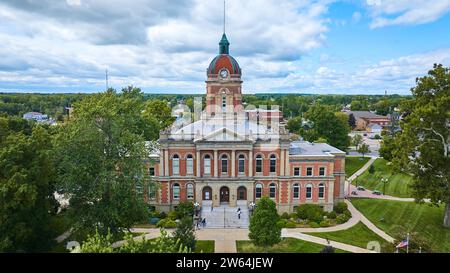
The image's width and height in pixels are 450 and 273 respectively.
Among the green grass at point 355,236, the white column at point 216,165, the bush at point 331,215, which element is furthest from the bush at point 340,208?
the white column at point 216,165

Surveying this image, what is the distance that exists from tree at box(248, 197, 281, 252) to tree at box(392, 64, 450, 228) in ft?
51.7

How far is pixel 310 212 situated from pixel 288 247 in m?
8.16

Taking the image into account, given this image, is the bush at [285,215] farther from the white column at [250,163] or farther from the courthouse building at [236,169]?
the white column at [250,163]

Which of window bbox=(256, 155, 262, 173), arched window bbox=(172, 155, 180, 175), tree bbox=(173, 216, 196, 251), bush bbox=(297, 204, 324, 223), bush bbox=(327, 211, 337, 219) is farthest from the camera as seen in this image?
window bbox=(256, 155, 262, 173)

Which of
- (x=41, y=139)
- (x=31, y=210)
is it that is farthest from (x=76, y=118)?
(x=31, y=210)

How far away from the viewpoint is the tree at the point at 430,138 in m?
32.5

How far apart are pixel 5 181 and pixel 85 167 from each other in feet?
18.0

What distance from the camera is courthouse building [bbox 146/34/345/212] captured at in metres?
39.3

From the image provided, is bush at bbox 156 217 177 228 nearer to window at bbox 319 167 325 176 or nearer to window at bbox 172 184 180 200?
window at bbox 172 184 180 200

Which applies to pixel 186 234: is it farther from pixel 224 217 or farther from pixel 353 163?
pixel 353 163

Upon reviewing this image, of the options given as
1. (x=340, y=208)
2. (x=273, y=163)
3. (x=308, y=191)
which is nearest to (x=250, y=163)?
(x=273, y=163)

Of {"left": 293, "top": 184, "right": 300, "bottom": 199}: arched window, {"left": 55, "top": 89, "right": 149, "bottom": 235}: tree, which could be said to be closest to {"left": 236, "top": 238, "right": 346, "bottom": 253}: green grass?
{"left": 293, "top": 184, "right": 300, "bottom": 199}: arched window

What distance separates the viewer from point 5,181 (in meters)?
24.5

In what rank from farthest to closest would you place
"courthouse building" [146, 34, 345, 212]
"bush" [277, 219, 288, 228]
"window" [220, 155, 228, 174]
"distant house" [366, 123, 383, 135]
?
"distant house" [366, 123, 383, 135]
"window" [220, 155, 228, 174]
"courthouse building" [146, 34, 345, 212]
"bush" [277, 219, 288, 228]
